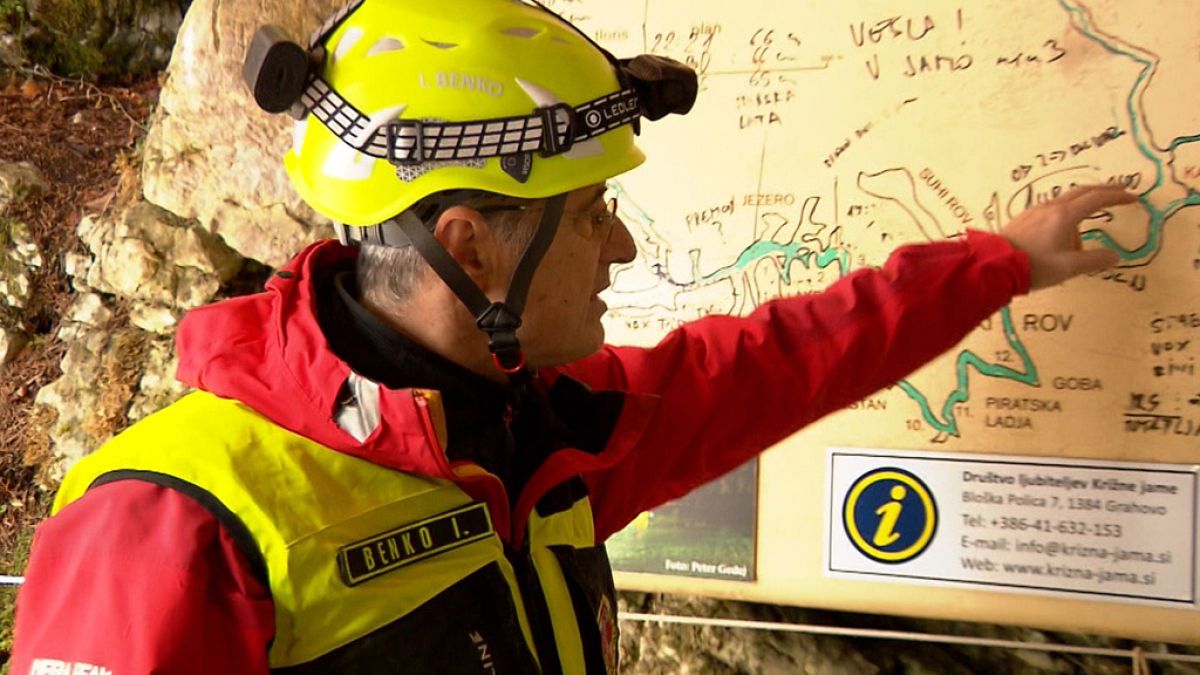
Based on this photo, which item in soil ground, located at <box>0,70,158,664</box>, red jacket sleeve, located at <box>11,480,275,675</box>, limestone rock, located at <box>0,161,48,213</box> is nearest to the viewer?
red jacket sleeve, located at <box>11,480,275,675</box>

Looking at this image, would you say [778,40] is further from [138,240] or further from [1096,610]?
[138,240]

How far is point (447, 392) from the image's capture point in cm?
109

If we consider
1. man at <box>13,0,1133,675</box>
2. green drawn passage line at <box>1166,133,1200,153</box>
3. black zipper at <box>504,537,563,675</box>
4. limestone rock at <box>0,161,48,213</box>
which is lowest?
black zipper at <box>504,537,563,675</box>

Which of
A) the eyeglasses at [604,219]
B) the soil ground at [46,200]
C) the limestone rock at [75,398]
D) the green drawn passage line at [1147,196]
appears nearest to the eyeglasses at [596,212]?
the eyeglasses at [604,219]

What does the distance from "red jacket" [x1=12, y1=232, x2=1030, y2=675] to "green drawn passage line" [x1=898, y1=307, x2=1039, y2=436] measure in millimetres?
157

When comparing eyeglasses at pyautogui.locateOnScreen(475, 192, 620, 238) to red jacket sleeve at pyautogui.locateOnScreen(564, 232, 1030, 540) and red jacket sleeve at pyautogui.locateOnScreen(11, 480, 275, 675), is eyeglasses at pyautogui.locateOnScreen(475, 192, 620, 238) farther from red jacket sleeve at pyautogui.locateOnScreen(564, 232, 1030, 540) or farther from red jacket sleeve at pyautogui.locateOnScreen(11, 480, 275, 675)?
red jacket sleeve at pyautogui.locateOnScreen(11, 480, 275, 675)

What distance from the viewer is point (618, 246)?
117cm

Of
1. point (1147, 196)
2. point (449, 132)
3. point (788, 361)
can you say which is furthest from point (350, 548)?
point (1147, 196)

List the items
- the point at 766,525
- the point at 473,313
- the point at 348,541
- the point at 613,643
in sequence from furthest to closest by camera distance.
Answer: the point at 766,525 → the point at 613,643 → the point at 473,313 → the point at 348,541

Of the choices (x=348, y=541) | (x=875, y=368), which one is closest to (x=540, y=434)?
(x=348, y=541)

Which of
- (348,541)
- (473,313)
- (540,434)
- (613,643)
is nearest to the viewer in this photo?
(348,541)

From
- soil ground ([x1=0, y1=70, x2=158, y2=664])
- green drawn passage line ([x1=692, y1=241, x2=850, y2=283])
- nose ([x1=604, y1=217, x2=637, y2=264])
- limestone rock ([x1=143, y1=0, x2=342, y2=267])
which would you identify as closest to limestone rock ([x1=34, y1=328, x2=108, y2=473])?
soil ground ([x1=0, y1=70, x2=158, y2=664])

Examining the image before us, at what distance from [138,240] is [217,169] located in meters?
0.33

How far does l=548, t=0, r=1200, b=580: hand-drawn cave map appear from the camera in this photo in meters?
1.39
